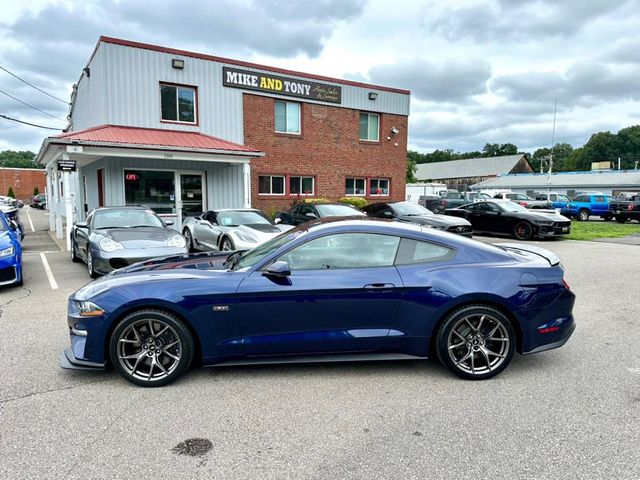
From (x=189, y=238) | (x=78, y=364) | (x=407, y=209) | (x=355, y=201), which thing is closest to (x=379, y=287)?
(x=78, y=364)

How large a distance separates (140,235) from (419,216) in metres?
8.40

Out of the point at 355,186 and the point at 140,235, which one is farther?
the point at 355,186

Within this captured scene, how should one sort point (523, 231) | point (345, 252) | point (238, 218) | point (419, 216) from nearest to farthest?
point (345, 252)
point (238, 218)
point (419, 216)
point (523, 231)

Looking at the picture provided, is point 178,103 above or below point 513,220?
above

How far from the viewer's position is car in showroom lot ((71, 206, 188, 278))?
7891mm

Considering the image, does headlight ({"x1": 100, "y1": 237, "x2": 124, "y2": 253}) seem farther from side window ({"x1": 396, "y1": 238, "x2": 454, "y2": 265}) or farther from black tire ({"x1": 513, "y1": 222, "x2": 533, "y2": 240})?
black tire ({"x1": 513, "y1": 222, "x2": 533, "y2": 240})

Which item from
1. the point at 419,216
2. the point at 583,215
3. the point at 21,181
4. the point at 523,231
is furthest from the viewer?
the point at 21,181

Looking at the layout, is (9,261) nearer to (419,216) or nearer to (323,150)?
(419,216)

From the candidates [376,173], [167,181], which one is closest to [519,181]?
[376,173]

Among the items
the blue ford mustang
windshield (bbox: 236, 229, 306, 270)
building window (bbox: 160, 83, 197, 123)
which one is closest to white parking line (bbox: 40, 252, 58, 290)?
the blue ford mustang

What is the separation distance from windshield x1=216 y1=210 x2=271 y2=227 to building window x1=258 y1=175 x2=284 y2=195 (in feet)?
24.5

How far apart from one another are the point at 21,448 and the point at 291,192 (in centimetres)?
1722

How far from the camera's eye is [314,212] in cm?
1310

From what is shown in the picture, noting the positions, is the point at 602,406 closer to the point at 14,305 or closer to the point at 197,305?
the point at 197,305
